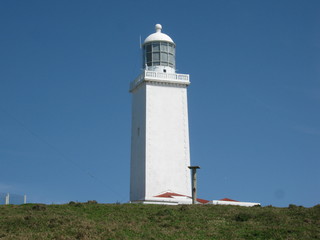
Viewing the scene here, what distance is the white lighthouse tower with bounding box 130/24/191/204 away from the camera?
3641 centimetres


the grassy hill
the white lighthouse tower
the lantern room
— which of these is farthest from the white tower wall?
the grassy hill

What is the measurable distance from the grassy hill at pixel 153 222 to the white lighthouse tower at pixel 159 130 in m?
10.2

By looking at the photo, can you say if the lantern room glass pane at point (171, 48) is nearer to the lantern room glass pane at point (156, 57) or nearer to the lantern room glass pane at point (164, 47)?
the lantern room glass pane at point (164, 47)

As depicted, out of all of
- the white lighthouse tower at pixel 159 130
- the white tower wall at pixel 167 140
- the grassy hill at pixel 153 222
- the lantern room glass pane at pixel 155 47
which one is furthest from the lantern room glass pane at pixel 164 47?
the grassy hill at pixel 153 222

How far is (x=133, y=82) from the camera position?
40.2 m

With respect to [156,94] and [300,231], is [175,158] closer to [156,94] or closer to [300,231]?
[156,94]

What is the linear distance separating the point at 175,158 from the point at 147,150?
6.70 feet

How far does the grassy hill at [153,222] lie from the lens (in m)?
19.4

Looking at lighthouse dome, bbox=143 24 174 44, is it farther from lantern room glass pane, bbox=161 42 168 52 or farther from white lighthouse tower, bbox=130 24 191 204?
lantern room glass pane, bbox=161 42 168 52

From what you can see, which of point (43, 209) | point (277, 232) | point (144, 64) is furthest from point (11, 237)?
point (144, 64)

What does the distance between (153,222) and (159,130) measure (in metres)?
15.7

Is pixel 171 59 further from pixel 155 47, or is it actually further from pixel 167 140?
pixel 167 140

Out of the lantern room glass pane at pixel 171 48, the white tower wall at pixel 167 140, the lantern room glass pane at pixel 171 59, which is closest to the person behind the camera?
the white tower wall at pixel 167 140

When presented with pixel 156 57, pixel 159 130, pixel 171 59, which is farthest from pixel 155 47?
pixel 159 130
